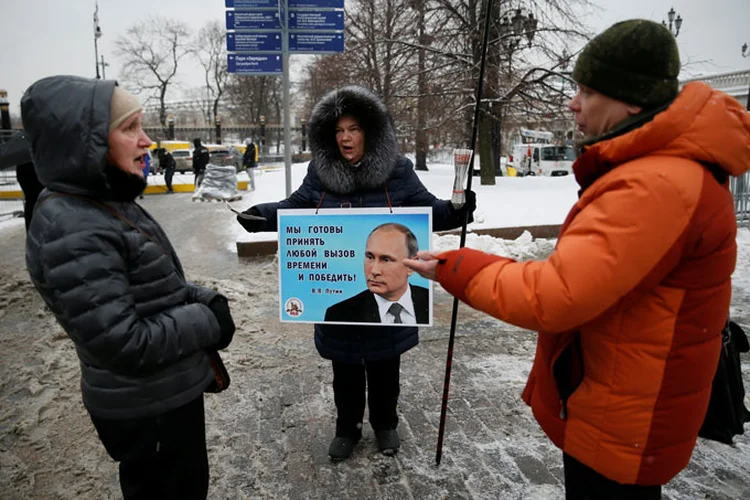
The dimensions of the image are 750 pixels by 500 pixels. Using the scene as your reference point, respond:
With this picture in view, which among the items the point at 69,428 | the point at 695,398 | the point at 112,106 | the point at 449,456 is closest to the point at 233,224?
the point at 69,428

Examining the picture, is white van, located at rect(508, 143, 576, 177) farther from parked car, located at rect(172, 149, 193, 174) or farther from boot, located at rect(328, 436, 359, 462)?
boot, located at rect(328, 436, 359, 462)

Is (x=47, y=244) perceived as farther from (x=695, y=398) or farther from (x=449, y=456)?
(x=449, y=456)

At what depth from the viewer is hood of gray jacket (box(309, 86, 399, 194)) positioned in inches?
114

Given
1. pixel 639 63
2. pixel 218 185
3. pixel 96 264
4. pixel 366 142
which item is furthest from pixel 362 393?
pixel 218 185

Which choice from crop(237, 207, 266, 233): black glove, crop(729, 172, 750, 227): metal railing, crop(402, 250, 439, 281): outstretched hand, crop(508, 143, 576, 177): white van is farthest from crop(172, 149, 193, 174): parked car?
crop(402, 250, 439, 281): outstretched hand

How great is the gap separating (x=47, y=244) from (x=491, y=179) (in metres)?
16.9

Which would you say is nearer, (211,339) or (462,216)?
(211,339)

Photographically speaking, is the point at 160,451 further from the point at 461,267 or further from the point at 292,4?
the point at 292,4

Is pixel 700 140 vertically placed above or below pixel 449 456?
above

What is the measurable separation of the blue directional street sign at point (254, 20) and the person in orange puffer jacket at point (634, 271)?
739 centimetres

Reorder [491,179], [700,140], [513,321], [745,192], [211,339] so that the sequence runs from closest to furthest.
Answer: [700,140] → [513,321] → [211,339] → [745,192] → [491,179]

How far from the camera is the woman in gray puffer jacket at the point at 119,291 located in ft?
5.44

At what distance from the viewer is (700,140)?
1.37 m

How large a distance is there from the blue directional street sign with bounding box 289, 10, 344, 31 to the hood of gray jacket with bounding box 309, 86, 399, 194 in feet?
18.7
